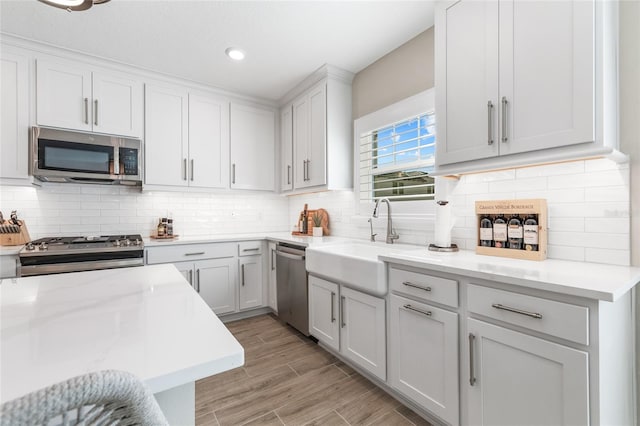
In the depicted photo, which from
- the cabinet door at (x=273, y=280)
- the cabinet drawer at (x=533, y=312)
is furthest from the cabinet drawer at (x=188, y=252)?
the cabinet drawer at (x=533, y=312)

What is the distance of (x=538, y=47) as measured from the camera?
56.2 inches

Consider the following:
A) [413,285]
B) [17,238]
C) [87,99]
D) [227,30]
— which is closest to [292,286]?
[413,285]

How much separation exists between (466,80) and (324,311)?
1917mm

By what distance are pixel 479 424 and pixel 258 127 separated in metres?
3.48

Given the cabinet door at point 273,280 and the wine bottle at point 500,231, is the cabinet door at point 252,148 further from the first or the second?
the wine bottle at point 500,231

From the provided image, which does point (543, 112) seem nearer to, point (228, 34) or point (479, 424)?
point (479, 424)

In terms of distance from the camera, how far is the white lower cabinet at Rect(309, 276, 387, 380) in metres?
1.93

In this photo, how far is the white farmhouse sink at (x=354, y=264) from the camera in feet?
6.14

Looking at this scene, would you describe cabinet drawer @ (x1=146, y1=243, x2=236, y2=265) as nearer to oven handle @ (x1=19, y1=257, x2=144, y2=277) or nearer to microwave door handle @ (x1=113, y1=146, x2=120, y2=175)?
oven handle @ (x1=19, y1=257, x2=144, y2=277)

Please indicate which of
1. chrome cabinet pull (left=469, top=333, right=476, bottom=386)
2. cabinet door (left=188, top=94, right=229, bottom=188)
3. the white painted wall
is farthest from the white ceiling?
chrome cabinet pull (left=469, top=333, right=476, bottom=386)

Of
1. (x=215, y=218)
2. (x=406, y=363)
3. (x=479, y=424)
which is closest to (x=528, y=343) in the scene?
(x=479, y=424)

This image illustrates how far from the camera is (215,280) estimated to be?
3.14 meters

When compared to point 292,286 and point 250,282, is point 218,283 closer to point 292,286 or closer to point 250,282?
point 250,282

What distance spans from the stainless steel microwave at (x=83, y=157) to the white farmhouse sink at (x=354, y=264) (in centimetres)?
195
